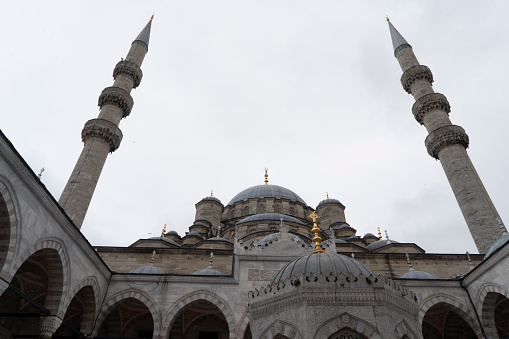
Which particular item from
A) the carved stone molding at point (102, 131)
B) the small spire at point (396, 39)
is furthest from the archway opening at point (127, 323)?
the small spire at point (396, 39)

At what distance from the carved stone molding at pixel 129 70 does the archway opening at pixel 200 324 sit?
13.8 m

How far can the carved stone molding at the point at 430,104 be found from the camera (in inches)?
790

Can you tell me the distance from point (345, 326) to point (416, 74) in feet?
68.1

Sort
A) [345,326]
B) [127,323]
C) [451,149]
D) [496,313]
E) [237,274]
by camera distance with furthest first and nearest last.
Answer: [451,149]
[127,323]
[496,313]
[237,274]
[345,326]

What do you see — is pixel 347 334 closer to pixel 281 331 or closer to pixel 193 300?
pixel 281 331

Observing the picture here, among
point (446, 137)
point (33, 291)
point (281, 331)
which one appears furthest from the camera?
point (446, 137)

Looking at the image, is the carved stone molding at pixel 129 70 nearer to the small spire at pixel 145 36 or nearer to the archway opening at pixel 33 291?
the small spire at pixel 145 36

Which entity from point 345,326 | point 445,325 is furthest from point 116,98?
point 345,326

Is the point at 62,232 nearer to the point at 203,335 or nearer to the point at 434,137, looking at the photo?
the point at 203,335

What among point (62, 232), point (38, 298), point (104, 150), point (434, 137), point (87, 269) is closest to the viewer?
point (62, 232)

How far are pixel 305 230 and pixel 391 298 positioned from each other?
15.6 m

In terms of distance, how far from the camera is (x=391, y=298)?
4508mm

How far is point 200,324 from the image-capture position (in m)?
13.3

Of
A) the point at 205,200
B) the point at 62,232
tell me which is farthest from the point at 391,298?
the point at 205,200
